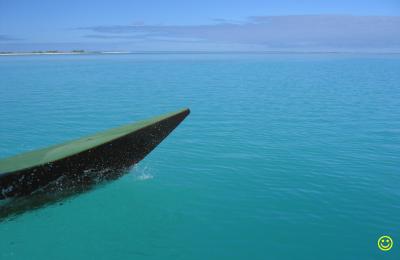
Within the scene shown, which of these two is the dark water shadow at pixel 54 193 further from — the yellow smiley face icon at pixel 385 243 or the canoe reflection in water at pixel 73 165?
the yellow smiley face icon at pixel 385 243

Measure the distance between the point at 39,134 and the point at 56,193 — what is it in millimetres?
7849

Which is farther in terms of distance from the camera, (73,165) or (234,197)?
(234,197)

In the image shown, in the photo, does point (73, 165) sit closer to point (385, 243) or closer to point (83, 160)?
point (83, 160)

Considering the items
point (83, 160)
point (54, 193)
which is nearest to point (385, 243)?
point (83, 160)

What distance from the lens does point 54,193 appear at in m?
8.66

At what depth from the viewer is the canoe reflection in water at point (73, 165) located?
789 cm

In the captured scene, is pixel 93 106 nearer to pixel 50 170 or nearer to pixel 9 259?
pixel 50 170

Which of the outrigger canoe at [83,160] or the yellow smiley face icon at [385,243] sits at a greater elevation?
the outrigger canoe at [83,160]

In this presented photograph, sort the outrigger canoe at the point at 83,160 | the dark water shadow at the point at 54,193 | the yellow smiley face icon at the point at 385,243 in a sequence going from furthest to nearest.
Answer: the dark water shadow at the point at 54,193 → the outrigger canoe at the point at 83,160 → the yellow smiley face icon at the point at 385,243

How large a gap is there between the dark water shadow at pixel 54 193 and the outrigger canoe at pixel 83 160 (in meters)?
0.03

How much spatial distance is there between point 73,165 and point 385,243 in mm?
6253

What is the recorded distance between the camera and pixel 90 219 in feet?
26.8

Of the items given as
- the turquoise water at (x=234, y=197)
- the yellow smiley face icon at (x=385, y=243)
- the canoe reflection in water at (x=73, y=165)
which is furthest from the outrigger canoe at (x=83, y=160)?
the yellow smiley face icon at (x=385, y=243)

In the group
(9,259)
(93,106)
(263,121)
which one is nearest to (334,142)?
(263,121)
